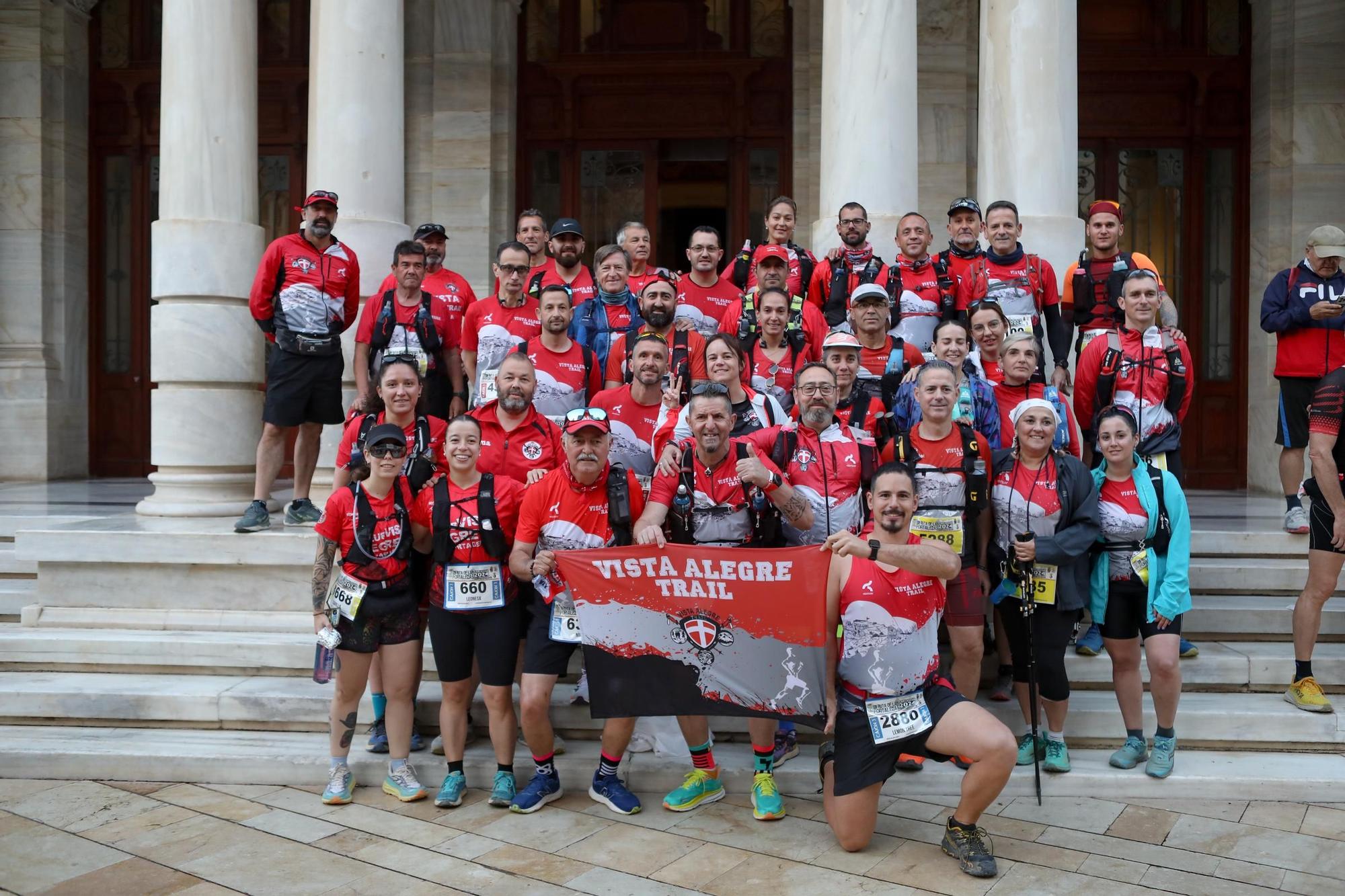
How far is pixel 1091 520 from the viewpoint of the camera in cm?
618

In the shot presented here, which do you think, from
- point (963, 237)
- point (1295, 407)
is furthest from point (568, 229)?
point (1295, 407)

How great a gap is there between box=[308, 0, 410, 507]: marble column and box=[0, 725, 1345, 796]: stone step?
274cm

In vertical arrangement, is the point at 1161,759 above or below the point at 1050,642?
below

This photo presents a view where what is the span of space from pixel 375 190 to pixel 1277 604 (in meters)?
6.96

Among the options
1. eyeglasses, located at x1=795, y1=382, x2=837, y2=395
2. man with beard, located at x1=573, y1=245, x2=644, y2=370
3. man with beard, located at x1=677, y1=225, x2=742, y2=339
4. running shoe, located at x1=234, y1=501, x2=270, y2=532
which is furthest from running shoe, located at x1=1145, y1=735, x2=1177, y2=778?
man with beard, located at x1=573, y1=245, x2=644, y2=370

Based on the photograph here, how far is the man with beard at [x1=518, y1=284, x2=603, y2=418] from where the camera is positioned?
7105 millimetres

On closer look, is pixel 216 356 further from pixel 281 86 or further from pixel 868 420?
pixel 281 86

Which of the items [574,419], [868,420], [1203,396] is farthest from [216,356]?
[1203,396]

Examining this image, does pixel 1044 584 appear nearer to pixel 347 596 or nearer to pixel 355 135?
pixel 347 596

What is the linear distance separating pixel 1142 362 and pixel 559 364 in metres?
3.49

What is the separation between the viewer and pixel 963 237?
8070mm

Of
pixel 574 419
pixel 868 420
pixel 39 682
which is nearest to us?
pixel 574 419

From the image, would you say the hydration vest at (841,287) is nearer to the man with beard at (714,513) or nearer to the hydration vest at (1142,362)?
the hydration vest at (1142,362)

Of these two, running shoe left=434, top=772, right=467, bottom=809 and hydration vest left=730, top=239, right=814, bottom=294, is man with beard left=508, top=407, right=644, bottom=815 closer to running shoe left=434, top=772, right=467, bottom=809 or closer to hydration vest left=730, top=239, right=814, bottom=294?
running shoe left=434, top=772, right=467, bottom=809
